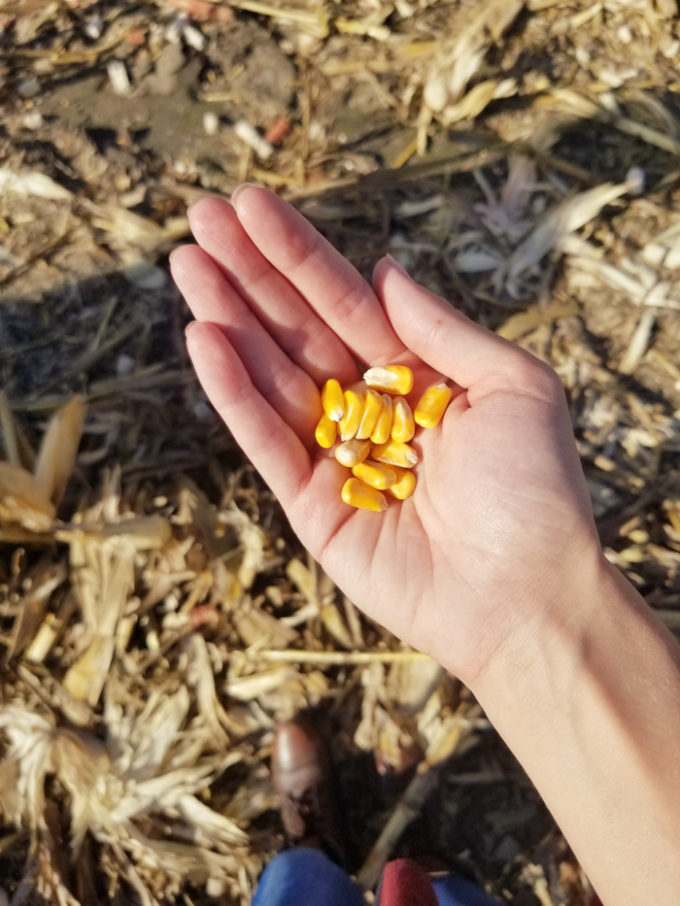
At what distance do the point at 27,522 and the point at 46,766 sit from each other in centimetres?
96

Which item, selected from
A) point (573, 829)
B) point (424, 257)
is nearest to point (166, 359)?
point (424, 257)

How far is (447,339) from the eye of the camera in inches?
103

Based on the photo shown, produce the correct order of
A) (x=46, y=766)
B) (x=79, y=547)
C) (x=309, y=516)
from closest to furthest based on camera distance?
1. (x=309, y=516)
2. (x=46, y=766)
3. (x=79, y=547)

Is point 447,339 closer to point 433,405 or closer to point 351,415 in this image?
point 433,405

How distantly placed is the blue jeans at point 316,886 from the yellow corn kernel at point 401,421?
5.44 feet

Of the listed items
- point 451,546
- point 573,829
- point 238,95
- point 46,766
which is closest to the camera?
point 573,829

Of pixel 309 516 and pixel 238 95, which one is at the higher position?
pixel 238 95

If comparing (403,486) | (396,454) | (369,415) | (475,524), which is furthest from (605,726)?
(369,415)

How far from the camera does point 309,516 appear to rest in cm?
272

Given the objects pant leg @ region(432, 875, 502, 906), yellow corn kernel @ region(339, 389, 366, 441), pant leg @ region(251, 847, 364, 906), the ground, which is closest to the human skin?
yellow corn kernel @ region(339, 389, 366, 441)

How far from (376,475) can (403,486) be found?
11 cm

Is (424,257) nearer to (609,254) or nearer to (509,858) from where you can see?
(609,254)

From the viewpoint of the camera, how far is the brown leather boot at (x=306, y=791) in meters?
3.15

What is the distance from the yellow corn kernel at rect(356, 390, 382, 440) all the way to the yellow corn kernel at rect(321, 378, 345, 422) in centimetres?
8
